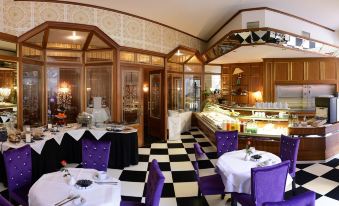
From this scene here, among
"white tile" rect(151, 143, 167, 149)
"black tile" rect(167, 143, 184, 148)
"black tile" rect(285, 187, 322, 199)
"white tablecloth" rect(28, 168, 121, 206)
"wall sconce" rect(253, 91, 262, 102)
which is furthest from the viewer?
"wall sconce" rect(253, 91, 262, 102)

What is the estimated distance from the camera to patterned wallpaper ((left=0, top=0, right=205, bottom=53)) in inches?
190

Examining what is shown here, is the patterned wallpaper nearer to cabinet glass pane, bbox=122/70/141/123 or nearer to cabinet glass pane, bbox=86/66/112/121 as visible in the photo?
cabinet glass pane, bbox=122/70/141/123

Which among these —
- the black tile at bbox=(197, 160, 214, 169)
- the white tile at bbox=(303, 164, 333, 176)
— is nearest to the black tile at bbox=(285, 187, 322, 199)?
the white tile at bbox=(303, 164, 333, 176)

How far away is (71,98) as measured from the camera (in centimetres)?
662

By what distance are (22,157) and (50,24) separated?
3306 mm

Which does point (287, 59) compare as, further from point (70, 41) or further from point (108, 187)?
point (108, 187)

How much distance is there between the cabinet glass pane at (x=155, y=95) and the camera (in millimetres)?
7895

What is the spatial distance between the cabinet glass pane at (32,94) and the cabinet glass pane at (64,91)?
0.25m

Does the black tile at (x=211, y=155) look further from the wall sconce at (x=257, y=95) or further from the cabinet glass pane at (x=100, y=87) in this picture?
the wall sconce at (x=257, y=95)

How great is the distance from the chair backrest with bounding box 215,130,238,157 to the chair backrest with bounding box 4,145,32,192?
2826 mm

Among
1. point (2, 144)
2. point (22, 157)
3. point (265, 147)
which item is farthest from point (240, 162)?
point (2, 144)

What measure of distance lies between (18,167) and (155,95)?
5.48m

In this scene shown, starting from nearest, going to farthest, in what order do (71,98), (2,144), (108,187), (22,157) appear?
1. (108,187)
2. (22,157)
3. (2,144)
4. (71,98)

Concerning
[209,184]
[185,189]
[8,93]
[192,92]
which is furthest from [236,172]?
[192,92]
